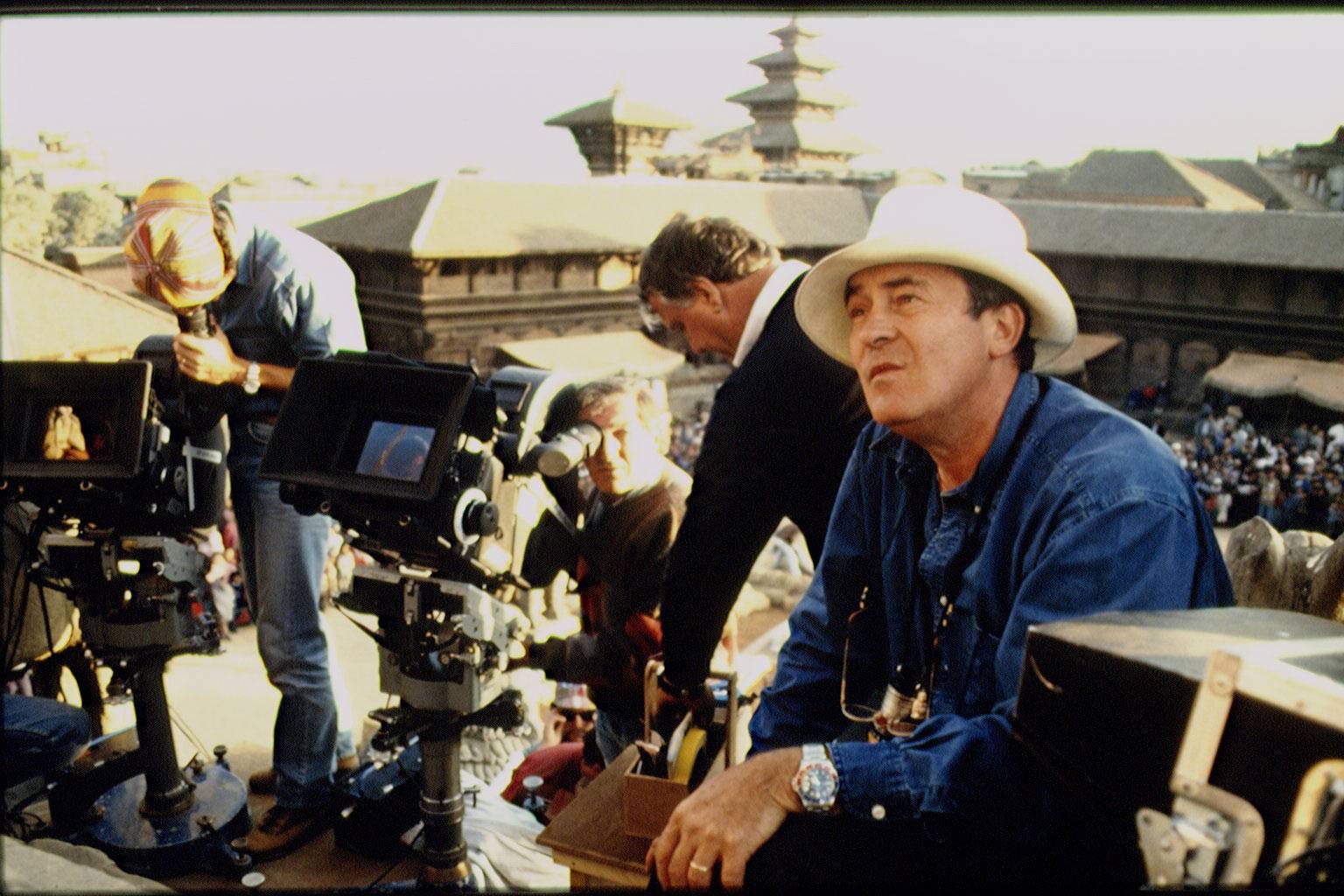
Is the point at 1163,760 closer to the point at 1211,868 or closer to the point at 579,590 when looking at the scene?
the point at 1211,868

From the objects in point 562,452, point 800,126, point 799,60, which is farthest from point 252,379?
point 800,126

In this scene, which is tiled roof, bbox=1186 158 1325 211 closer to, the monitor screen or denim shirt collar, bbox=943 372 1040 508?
denim shirt collar, bbox=943 372 1040 508

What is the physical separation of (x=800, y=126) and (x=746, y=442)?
62.4 feet

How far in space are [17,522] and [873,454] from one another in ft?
7.40

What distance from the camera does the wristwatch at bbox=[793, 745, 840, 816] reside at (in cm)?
126

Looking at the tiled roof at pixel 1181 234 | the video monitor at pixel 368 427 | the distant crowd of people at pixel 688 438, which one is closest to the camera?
the video monitor at pixel 368 427

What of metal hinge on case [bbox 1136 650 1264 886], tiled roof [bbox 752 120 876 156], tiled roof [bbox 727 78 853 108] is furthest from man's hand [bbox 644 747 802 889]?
tiled roof [bbox 752 120 876 156]

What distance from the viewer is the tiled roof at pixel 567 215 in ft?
42.7

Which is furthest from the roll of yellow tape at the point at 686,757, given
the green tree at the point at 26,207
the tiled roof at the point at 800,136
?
the tiled roof at the point at 800,136

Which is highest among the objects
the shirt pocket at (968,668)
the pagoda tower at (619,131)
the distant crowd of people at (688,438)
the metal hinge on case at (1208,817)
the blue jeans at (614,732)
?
the pagoda tower at (619,131)

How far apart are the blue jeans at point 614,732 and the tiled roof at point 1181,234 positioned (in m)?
9.46

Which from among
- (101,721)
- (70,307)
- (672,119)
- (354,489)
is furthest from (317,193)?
(354,489)

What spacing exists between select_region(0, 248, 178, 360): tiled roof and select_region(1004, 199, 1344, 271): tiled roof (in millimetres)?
11418

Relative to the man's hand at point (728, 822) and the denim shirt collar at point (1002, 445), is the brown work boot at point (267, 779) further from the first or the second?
the denim shirt collar at point (1002, 445)
